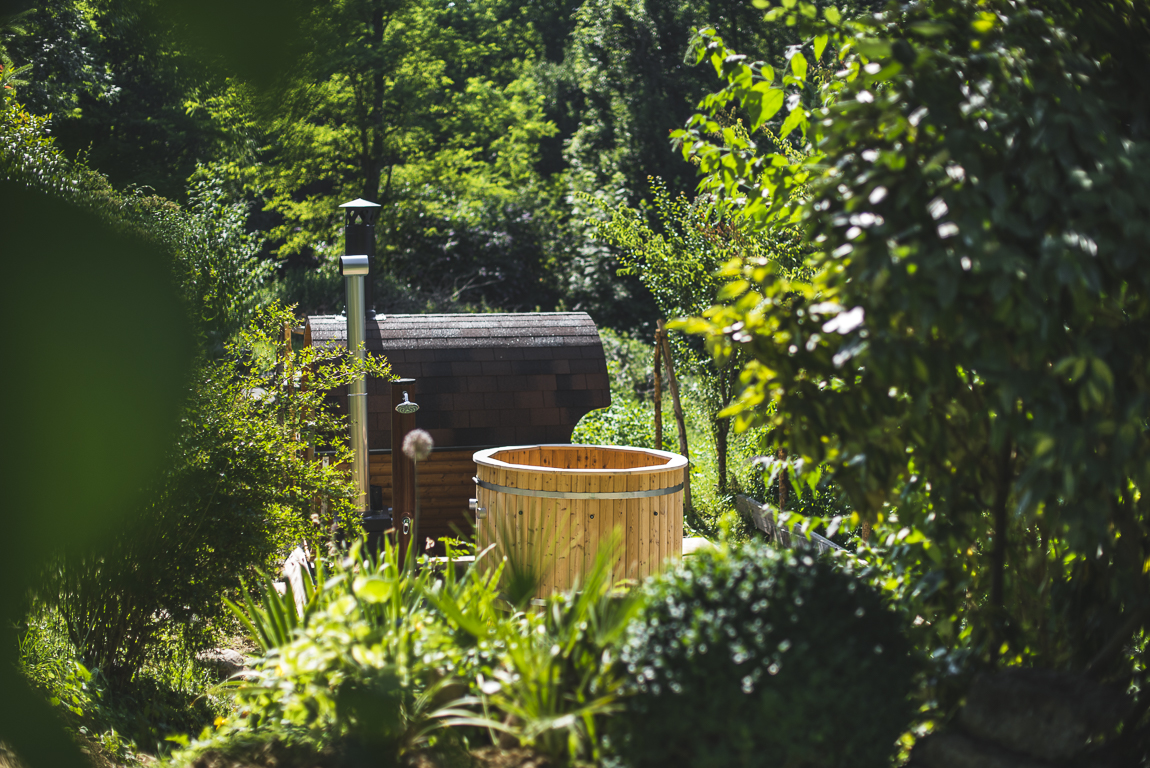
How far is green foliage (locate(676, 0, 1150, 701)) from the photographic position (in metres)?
1.74

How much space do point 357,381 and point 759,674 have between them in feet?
14.1

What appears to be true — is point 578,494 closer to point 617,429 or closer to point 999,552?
point 999,552

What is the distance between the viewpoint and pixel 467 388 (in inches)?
281

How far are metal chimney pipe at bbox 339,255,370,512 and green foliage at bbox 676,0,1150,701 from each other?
3922 mm

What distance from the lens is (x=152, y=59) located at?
1.60 ft

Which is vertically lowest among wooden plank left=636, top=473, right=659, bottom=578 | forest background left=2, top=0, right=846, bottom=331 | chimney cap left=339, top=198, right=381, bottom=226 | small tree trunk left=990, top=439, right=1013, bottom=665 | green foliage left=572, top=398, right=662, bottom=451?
green foliage left=572, top=398, right=662, bottom=451

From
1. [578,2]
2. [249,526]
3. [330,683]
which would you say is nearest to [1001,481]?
[330,683]

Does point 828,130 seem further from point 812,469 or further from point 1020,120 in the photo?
point 812,469

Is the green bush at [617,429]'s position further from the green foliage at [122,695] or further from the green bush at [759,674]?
the green bush at [759,674]

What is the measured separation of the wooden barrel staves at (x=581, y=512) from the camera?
4.33 metres

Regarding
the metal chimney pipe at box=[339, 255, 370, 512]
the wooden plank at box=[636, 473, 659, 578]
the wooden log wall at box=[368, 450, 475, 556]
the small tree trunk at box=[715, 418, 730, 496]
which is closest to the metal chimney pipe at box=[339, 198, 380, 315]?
the metal chimney pipe at box=[339, 255, 370, 512]

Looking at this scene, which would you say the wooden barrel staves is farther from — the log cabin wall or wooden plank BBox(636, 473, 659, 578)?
the log cabin wall

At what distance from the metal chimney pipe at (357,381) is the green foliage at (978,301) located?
3922mm

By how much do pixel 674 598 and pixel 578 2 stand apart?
22.9 m
